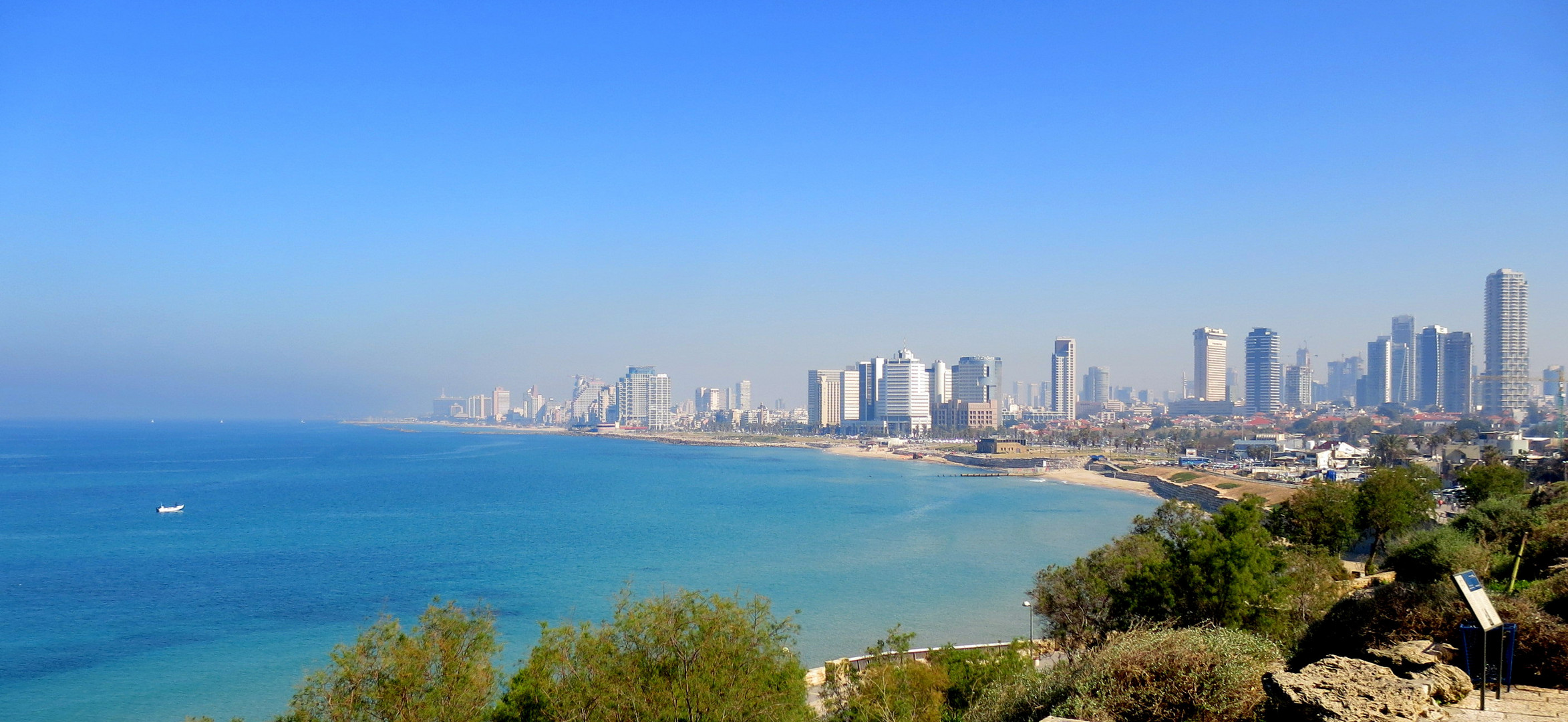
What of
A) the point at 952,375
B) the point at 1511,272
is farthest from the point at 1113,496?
the point at 1511,272

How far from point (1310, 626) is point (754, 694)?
5490 millimetres

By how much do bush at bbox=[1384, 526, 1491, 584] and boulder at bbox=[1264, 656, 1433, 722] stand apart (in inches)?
151

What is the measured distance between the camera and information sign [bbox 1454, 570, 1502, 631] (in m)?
4.64

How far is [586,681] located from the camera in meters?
7.98

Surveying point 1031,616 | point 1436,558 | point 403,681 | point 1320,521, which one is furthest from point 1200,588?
point 1320,521

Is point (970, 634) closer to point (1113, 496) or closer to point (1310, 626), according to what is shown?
point (1310, 626)

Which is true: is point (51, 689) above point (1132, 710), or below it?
below

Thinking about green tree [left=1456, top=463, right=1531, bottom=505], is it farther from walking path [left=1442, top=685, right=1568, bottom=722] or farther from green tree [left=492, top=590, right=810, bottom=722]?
green tree [left=492, top=590, right=810, bottom=722]

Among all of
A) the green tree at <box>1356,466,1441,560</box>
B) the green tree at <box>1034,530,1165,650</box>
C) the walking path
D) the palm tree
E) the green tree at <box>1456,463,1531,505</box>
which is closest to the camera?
the walking path

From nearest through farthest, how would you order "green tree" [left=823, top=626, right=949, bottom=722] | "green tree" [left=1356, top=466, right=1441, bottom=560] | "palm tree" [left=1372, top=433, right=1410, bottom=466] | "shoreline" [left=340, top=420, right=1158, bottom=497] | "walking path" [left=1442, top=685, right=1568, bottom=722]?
"walking path" [left=1442, top=685, right=1568, bottom=722], "green tree" [left=823, top=626, right=949, bottom=722], "green tree" [left=1356, top=466, right=1441, bottom=560], "palm tree" [left=1372, top=433, right=1410, bottom=466], "shoreline" [left=340, top=420, right=1158, bottom=497]

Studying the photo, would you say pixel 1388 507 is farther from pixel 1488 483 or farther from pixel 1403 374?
pixel 1403 374

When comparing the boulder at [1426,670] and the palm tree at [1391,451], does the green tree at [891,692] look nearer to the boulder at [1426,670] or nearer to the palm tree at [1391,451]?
the boulder at [1426,670]

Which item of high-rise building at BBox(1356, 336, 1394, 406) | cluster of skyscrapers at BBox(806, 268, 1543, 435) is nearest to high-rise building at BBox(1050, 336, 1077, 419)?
cluster of skyscrapers at BBox(806, 268, 1543, 435)

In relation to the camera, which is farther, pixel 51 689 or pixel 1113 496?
pixel 1113 496
